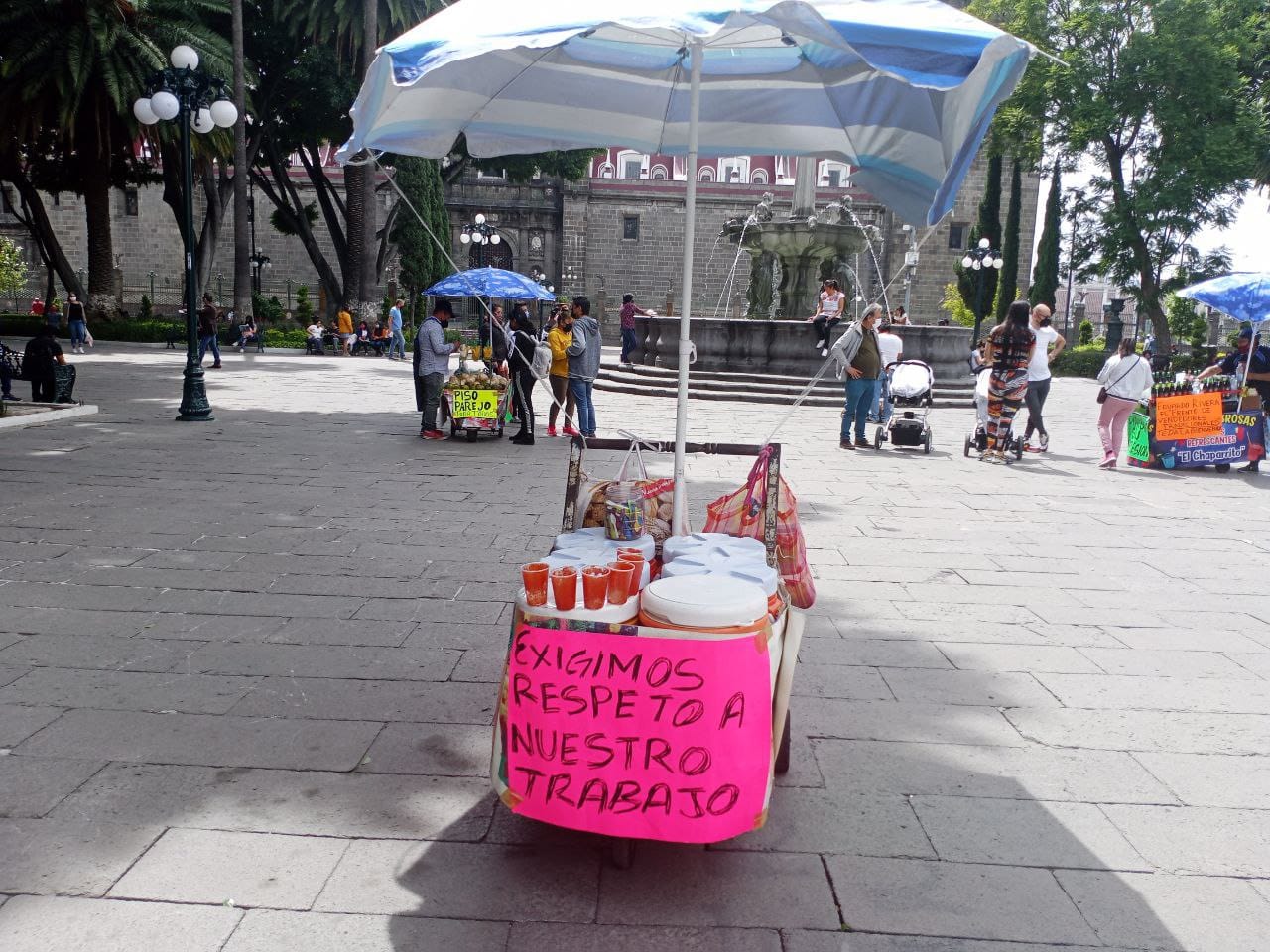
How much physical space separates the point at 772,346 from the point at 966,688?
1548 cm

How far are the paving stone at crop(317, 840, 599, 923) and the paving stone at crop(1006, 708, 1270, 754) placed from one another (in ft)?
6.62

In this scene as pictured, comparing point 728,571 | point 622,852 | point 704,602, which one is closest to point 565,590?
point 704,602

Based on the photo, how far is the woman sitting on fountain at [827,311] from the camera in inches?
593

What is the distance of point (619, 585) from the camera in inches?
109

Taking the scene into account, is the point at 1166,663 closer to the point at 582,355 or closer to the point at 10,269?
the point at 582,355

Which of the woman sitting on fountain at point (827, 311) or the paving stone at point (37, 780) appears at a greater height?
the woman sitting on fountain at point (827, 311)

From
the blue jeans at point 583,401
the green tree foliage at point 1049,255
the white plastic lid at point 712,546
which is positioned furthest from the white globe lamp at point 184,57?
the green tree foliage at point 1049,255

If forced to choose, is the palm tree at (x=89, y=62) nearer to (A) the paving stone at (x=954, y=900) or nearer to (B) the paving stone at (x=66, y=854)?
(B) the paving stone at (x=66, y=854)

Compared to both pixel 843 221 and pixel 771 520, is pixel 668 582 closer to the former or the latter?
pixel 771 520

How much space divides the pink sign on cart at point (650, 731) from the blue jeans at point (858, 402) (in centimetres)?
919

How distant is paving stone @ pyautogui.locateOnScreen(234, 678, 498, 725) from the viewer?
12.7 feet

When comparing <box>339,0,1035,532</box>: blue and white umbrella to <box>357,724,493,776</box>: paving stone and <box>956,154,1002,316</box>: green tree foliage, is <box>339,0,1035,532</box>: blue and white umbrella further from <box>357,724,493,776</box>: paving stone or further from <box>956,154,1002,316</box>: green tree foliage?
<box>956,154,1002,316</box>: green tree foliage

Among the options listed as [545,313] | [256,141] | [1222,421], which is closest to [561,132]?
[1222,421]

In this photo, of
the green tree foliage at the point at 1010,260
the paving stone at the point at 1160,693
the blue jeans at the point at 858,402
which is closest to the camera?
the paving stone at the point at 1160,693
